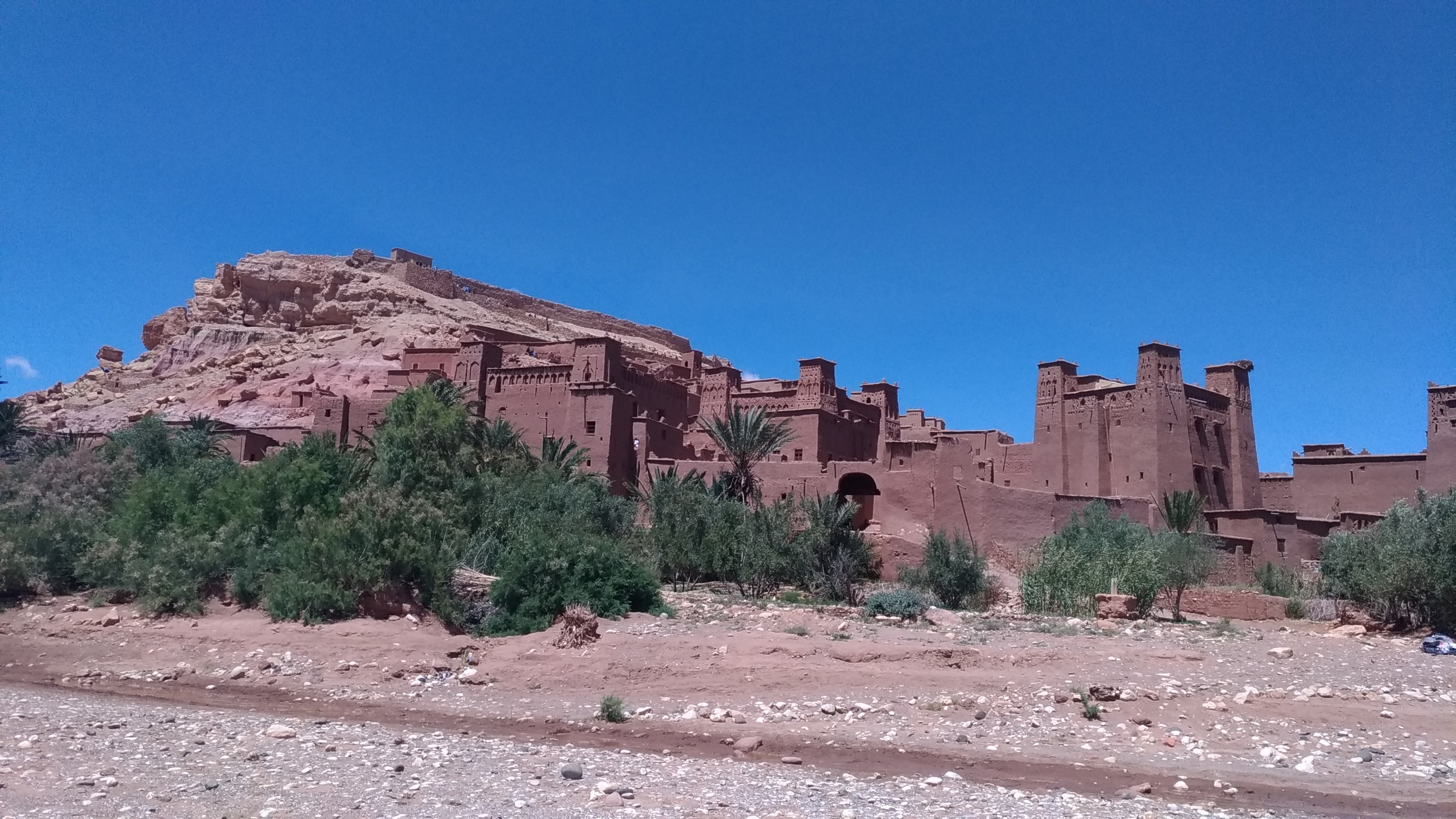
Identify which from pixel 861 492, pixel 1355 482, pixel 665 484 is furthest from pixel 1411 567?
pixel 1355 482

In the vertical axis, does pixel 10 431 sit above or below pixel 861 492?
above

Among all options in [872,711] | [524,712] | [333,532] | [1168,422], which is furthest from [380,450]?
[1168,422]

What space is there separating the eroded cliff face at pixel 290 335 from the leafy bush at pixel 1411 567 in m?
31.1

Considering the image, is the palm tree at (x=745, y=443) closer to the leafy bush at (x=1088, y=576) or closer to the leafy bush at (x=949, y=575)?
the leafy bush at (x=949, y=575)

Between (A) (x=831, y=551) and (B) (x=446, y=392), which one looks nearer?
(A) (x=831, y=551)

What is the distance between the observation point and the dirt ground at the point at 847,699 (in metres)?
9.10

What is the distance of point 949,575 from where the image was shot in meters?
21.2

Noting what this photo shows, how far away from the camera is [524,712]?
12898mm

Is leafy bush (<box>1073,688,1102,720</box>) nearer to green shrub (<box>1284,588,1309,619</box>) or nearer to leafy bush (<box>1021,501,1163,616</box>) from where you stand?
leafy bush (<box>1021,501,1163,616</box>)

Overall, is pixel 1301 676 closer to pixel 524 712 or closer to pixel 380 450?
pixel 524 712

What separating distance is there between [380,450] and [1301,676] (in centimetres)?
1712

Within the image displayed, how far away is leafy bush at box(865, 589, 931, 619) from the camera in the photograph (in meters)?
17.6

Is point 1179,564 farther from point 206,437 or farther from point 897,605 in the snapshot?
point 206,437

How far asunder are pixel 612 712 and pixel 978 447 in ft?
94.2
